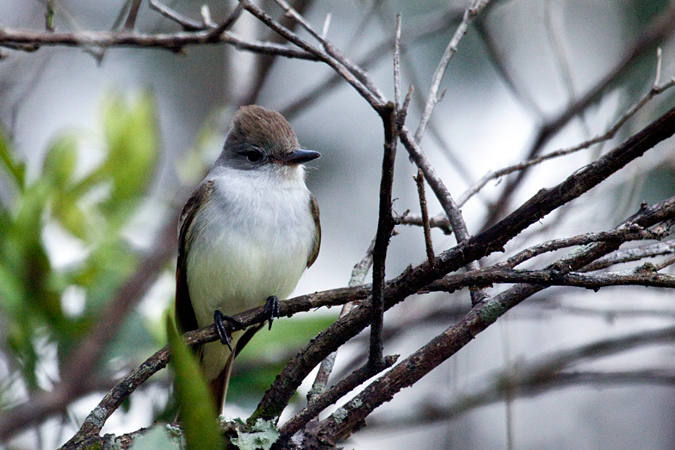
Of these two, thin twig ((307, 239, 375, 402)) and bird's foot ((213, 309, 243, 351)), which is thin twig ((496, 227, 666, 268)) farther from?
bird's foot ((213, 309, 243, 351))

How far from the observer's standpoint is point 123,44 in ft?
7.07

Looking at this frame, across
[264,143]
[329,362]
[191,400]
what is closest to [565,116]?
[264,143]

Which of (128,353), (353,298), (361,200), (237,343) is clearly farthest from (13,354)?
(361,200)

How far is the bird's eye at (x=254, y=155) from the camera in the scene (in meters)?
3.58

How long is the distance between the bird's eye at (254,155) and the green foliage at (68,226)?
45 centimetres

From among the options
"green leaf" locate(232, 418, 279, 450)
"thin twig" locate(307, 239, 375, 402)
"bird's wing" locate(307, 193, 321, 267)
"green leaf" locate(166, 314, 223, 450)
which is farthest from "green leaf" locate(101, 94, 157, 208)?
"green leaf" locate(166, 314, 223, 450)

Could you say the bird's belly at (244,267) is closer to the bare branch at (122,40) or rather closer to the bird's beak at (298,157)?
the bird's beak at (298,157)

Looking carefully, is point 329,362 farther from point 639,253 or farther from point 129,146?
point 129,146

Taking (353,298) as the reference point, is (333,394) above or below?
below

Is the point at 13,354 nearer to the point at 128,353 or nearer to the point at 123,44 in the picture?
the point at 128,353

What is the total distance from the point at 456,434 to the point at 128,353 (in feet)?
5.89

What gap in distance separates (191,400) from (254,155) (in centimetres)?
277

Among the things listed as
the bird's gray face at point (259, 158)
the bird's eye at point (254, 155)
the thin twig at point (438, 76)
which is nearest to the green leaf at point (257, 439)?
the thin twig at point (438, 76)

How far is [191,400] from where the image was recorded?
0.89 m
